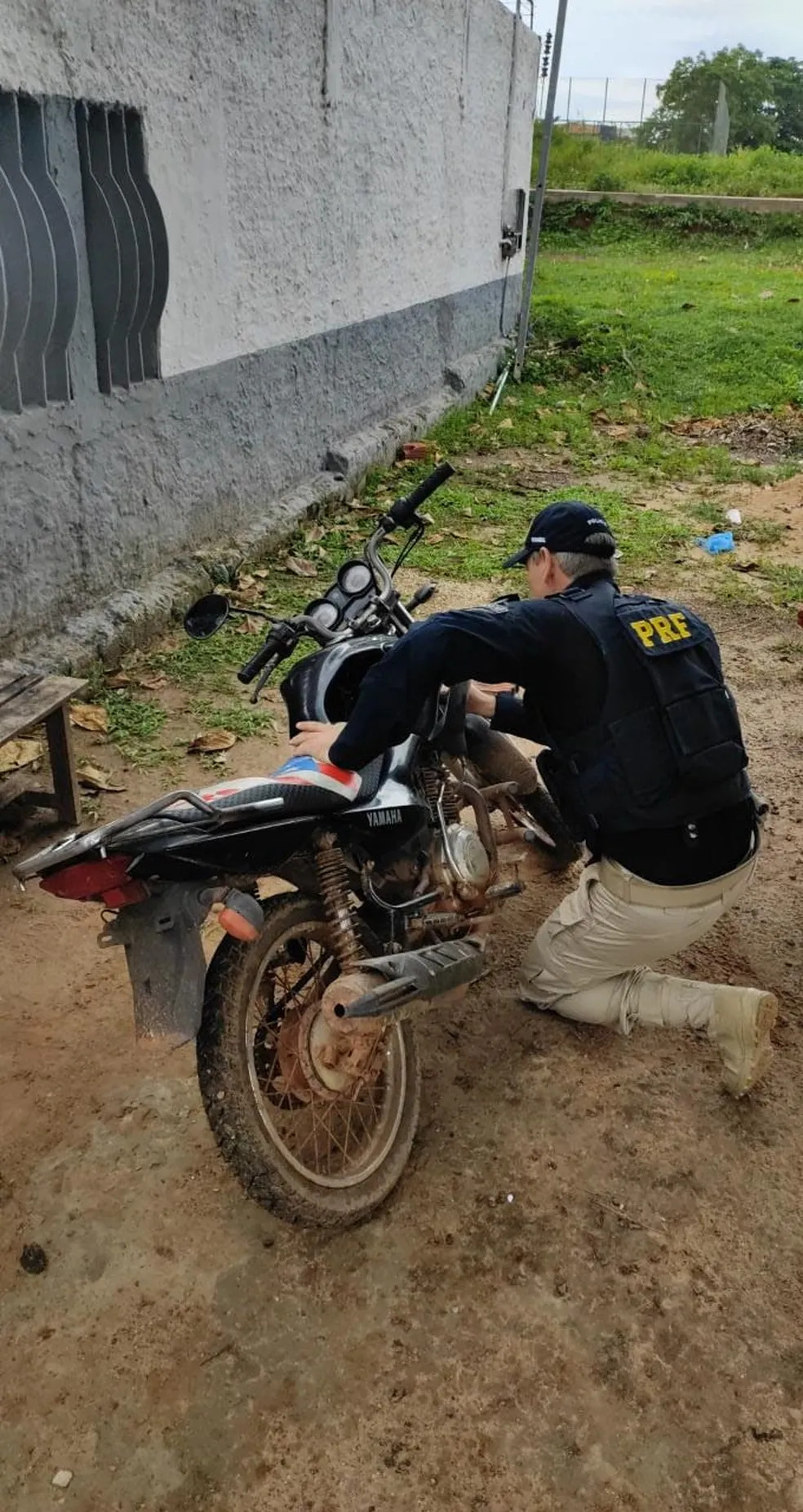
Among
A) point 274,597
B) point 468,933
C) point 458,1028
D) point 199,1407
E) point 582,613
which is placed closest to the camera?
point 199,1407

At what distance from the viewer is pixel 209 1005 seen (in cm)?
217

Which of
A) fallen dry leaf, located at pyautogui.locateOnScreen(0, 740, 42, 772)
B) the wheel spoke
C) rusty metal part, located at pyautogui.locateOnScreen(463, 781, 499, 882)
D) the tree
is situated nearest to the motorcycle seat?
the wheel spoke

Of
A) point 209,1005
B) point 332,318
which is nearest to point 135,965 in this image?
point 209,1005

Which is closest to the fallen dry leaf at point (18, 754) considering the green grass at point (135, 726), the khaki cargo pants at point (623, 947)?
the green grass at point (135, 726)

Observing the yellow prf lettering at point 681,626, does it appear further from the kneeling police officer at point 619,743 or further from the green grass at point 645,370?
the green grass at point 645,370

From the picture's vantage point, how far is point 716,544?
7.01 meters

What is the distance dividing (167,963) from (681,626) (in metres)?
1.37

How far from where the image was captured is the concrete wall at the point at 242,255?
4.50 m

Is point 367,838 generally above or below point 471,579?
above

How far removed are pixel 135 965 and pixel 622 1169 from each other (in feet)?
4.09

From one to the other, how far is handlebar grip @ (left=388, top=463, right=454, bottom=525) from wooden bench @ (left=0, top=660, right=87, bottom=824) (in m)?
1.42

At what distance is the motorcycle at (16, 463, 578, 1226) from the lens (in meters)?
2.08

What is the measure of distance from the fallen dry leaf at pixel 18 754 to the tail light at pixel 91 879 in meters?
2.18

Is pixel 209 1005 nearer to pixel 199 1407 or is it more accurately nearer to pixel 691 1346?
pixel 199 1407
